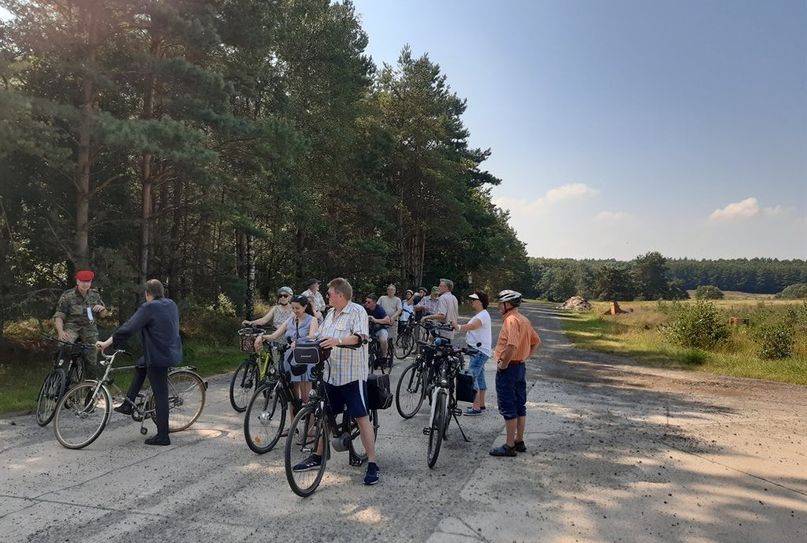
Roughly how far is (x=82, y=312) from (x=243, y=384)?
2.54 metres

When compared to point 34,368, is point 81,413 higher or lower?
higher

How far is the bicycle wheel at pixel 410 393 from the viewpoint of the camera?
7.63 metres

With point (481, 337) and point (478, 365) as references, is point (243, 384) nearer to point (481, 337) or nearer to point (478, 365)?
point (478, 365)

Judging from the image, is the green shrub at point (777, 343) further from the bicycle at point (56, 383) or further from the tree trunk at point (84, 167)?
the tree trunk at point (84, 167)

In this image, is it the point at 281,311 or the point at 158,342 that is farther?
the point at 281,311

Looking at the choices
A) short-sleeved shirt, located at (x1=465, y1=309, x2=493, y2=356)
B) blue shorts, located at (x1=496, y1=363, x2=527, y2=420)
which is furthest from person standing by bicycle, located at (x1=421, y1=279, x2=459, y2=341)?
blue shorts, located at (x1=496, y1=363, x2=527, y2=420)

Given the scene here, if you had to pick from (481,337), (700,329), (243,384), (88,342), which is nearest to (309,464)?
(481,337)

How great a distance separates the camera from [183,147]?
35.5ft

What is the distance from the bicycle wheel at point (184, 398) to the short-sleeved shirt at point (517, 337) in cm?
395

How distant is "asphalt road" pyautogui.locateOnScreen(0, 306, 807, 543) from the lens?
13.2 ft

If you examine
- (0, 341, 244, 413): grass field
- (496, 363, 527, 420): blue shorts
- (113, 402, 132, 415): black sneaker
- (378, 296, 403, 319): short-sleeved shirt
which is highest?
(378, 296, 403, 319): short-sleeved shirt

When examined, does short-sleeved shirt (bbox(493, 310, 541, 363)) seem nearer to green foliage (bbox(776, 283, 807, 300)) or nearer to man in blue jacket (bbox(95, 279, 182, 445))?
man in blue jacket (bbox(95, 279, 182, 445))

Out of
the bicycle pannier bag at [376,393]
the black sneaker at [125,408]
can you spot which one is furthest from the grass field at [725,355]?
the black sneaker at [125,408]

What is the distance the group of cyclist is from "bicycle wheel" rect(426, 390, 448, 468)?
2.31ft
